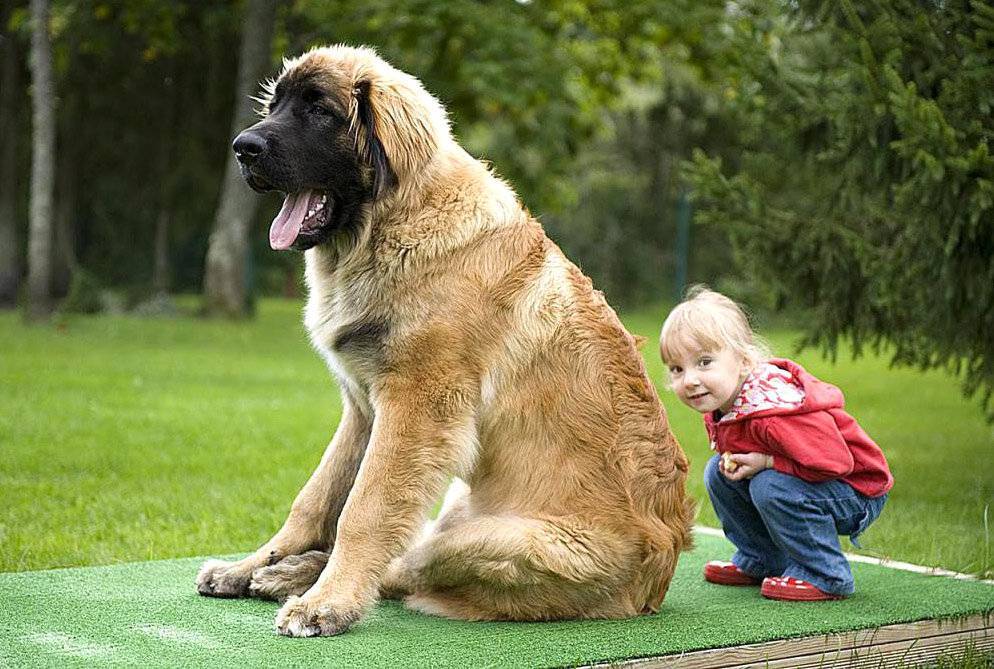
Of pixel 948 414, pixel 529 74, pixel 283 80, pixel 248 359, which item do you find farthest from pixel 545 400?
pixel 529 74

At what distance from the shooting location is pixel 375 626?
370 centimetres

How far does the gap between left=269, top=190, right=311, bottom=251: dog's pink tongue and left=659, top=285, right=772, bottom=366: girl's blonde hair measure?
47.9 inches

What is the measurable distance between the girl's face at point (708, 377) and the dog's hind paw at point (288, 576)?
1309 millimetres

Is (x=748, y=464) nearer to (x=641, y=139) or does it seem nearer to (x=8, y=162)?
(x=8, y=162)

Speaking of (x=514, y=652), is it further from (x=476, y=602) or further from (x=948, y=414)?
(x=948, y=414)

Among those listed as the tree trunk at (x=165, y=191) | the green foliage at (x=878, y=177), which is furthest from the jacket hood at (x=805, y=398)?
the tree trunk at (x=165, y=191)

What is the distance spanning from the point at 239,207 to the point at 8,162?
22.5 ft

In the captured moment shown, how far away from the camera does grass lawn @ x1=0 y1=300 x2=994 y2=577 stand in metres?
5.93

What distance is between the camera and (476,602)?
150 inches

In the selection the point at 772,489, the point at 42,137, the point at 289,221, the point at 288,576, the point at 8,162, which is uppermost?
the point at 289,221

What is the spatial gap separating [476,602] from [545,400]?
2.18ft

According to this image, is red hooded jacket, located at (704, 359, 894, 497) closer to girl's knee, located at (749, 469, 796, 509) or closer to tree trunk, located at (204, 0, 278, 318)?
girl's knee, located at (749, 469, 796, 509)

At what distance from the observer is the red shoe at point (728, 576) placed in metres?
4.48

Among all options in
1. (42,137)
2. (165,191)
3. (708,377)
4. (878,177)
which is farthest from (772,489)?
(165,191)
